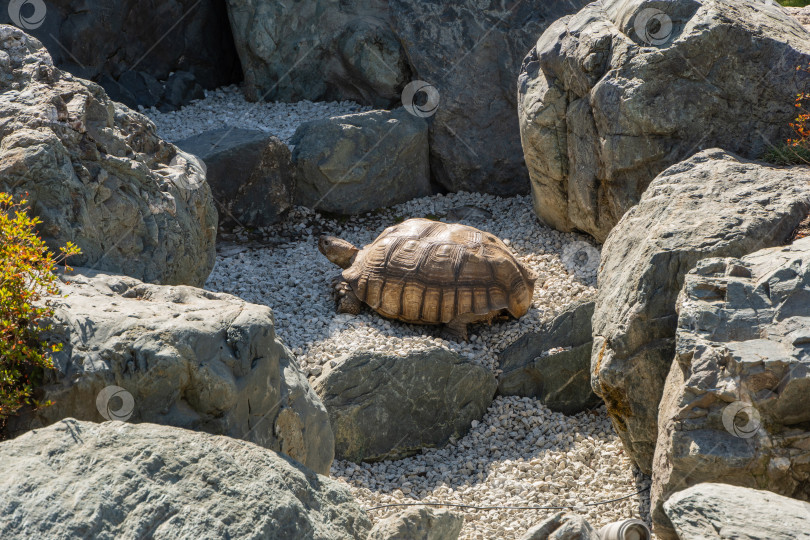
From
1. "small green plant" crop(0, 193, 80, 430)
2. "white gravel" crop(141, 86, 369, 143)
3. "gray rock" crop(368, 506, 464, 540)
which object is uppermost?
"white gravel" crop(141, 86, 369, 143)

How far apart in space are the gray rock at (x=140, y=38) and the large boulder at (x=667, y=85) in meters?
6.25

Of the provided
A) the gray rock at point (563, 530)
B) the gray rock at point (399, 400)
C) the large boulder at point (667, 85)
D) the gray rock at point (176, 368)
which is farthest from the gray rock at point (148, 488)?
the large boulder at point (667, 85)

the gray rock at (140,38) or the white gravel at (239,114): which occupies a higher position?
the gray rock at (140,38)

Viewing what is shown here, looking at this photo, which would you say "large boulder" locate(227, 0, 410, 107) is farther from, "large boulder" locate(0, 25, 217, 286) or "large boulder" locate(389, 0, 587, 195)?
"large boulder" locate(0, 25, 217, 286)

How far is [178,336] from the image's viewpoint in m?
3.59

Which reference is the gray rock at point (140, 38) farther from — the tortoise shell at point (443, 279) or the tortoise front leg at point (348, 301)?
the tortoise shell at point (443, 279)

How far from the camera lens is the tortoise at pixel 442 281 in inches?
286

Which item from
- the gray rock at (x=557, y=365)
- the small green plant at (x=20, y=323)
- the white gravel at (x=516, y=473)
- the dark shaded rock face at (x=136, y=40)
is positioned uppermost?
the dark shaded rock face at (x=136, y=40)

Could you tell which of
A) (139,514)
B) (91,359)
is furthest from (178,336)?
(139,514)

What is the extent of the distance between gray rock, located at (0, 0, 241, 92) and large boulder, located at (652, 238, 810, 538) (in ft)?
29.3

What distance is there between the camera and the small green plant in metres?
3.28

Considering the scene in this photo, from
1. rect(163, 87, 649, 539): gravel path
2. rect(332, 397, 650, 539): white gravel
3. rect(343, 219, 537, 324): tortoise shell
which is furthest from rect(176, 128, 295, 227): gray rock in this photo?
rect(332, 397, 650, 539): white gravel

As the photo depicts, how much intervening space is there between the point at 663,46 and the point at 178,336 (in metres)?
5.45

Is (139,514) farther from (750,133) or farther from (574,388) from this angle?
(750,133)
